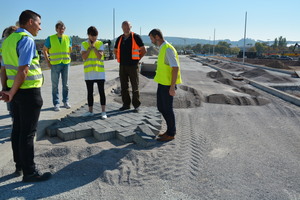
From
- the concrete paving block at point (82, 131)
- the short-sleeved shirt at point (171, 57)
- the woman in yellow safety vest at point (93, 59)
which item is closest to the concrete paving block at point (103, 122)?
the woman in yellow safety vest at point (93, 59)

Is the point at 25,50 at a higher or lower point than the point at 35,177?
higher

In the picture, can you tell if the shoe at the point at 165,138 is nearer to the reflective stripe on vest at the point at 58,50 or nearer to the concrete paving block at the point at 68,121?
the concrete paving block at the point at 68,121

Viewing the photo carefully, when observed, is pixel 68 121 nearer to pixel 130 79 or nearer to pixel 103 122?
pixel 103 122

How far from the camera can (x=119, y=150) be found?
402 cm

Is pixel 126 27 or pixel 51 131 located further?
pixel 126 27

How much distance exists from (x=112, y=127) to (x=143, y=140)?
0.78 m

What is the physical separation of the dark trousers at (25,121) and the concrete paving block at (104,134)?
144cm

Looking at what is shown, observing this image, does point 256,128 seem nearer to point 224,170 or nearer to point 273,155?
point 273,155

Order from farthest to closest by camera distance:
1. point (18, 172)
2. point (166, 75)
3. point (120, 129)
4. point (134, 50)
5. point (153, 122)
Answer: point (134, 50)
point (153, 122)
point (120, 129)
point (166, 75)
point (18, 172)

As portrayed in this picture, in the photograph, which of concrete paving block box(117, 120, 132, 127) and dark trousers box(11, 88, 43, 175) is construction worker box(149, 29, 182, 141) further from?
dark trousers box(11, 88, 43, 175)

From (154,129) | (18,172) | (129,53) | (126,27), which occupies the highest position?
(126,27)

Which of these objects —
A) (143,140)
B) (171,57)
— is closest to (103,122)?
(143,140)

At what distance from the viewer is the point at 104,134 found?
4438mm

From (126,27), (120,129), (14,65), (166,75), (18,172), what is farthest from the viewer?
(126,27)
